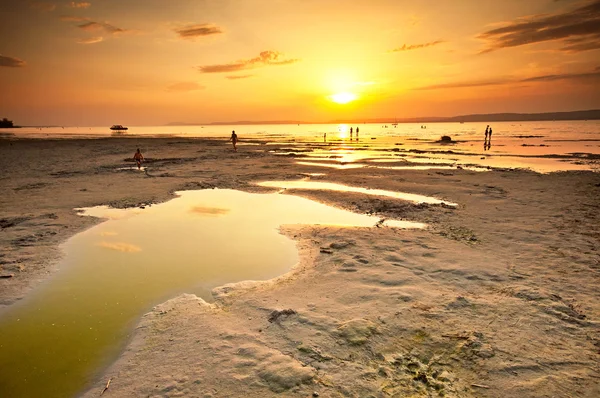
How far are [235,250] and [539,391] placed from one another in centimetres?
677

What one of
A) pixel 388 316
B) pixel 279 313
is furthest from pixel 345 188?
pixel 279 313

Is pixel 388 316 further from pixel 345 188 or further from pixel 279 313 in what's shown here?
pixel 345 188

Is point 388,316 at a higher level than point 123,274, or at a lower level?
higher

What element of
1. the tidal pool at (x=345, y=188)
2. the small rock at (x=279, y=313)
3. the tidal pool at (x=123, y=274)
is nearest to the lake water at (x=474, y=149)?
the tidal pool at (x=345, y=188)

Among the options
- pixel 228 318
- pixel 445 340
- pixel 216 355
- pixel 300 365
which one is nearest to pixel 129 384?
pixel 216 355

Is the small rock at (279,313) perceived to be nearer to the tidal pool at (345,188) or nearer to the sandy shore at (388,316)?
the sandy shore at (388,316)

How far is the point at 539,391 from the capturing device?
3506mm

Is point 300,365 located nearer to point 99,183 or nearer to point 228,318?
point 228,318

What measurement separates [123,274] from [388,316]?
227 inches

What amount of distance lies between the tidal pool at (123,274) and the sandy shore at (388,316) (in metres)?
0.44

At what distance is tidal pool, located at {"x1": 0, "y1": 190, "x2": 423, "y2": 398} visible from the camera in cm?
431

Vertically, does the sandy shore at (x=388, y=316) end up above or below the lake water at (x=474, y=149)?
below

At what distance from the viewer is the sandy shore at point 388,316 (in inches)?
148

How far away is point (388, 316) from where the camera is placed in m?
5.02
